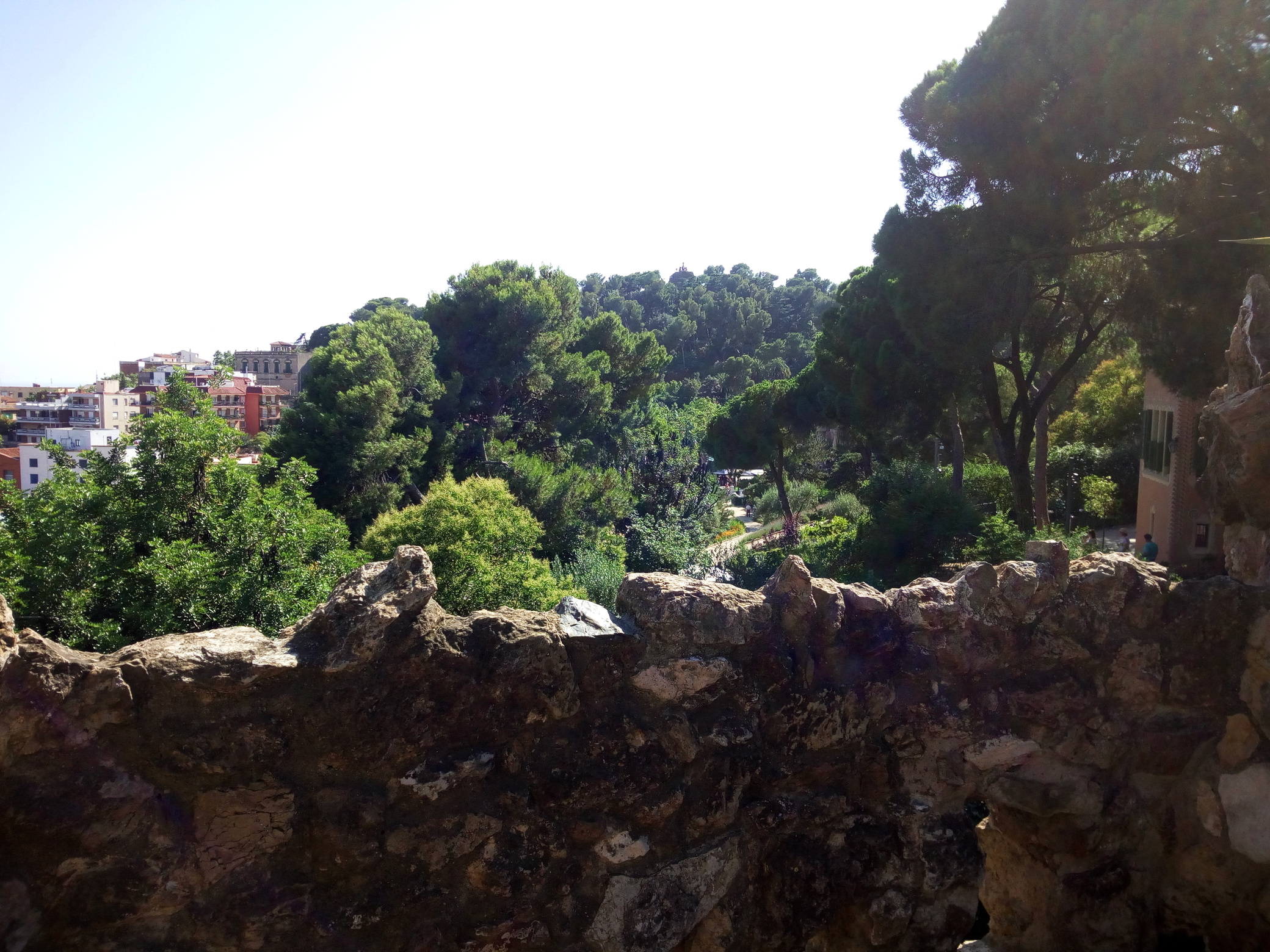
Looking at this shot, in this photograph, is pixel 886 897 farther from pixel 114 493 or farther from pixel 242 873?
pixel 114 493

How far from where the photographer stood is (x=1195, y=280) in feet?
38.3

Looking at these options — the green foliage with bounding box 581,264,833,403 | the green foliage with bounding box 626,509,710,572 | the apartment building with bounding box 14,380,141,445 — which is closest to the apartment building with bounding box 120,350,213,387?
the apartment building with bounding box 14,380,141,445

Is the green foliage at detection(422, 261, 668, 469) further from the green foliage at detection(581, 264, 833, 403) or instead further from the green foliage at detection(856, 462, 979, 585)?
the green foliage at detection(581, 264, 833, 403)

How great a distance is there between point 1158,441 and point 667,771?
14966 mm

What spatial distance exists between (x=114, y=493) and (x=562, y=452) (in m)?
14.8

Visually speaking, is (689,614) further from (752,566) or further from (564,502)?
(564,502)

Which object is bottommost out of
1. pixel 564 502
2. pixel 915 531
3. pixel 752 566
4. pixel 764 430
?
pixel 752 566

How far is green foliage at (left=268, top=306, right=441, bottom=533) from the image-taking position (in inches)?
742

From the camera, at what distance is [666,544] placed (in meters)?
18.6

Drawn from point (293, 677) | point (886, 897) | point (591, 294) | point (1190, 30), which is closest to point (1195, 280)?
point (1190, 30)

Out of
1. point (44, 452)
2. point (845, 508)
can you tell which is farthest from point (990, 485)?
point (44, 452)

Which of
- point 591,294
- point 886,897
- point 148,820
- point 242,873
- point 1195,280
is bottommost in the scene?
point 886,897

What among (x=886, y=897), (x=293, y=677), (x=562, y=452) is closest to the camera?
(x=293, y=677)

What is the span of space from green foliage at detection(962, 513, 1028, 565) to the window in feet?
10.6
